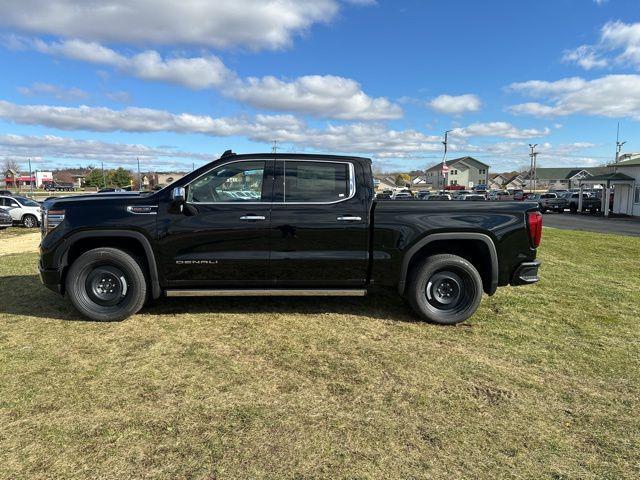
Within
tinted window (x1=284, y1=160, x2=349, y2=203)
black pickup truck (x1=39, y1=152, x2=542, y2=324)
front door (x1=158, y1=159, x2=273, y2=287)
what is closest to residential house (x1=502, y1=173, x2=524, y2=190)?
black pickup truck (x1=39, y1=152, x2=542, y2=324)

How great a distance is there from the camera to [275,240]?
4.85 metres

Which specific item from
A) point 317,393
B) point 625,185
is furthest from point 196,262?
point 625,185

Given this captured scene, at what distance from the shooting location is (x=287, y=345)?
4348mm

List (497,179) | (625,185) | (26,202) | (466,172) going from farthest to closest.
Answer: (497,179)
(466,172)
(625,185)
(26,202)

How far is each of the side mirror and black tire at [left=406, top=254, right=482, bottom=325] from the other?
2.63 metres

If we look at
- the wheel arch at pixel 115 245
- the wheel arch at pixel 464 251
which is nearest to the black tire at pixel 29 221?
the wheel arch at pixel 115 245

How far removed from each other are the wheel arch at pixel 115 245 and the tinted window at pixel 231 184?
762 millimetres

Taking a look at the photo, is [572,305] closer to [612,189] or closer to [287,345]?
[287,345]

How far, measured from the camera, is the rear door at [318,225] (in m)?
4.86

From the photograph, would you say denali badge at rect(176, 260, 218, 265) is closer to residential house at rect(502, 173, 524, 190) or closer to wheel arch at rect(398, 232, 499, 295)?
wheel arch at rect(398, 232, 499, 295)

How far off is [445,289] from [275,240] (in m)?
2.01

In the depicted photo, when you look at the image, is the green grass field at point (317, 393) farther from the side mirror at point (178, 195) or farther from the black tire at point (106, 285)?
the side mirror at point (178, 195)

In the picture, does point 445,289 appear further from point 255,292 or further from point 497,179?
point 497,179

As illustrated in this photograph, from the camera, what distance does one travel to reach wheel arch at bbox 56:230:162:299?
4.81 m
